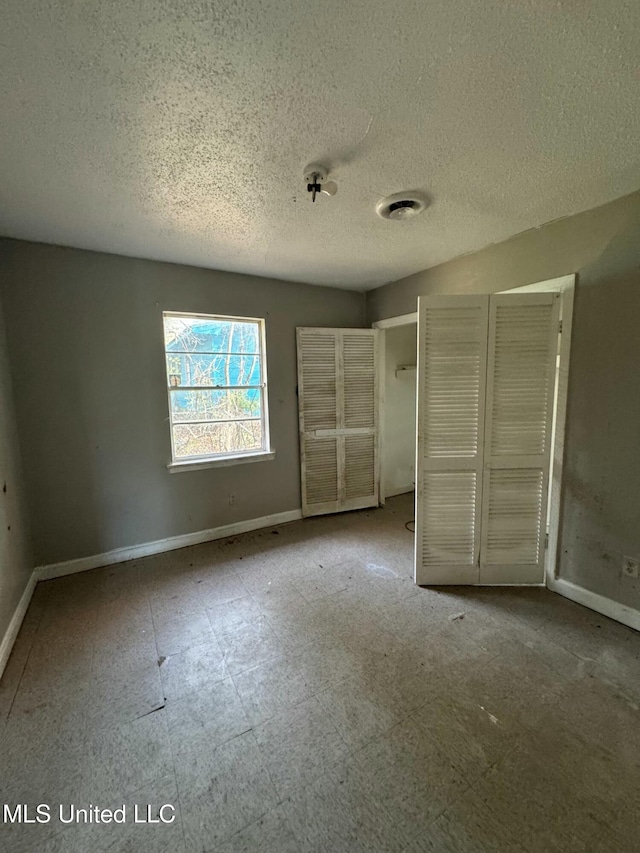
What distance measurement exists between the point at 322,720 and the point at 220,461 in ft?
6.92

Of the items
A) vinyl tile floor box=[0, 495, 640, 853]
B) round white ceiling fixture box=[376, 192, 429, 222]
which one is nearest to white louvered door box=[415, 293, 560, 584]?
vinyl tile floor box=[0, 495, 640, 853]

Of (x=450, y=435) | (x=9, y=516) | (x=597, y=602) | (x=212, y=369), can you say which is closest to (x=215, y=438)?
(x=212, y=369)

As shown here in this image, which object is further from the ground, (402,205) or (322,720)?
(402,205)

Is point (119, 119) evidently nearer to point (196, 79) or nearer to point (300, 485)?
point (196, 79)

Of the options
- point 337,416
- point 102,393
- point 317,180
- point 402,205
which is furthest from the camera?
point 337,416

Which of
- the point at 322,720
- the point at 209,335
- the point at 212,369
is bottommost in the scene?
the point at 322,720

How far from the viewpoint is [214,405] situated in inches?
122

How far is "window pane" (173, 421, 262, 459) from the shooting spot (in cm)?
297

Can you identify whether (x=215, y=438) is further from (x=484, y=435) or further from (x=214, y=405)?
(x=484, y=435)

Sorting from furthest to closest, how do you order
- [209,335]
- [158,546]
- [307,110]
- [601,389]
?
[209,335]
[158,546]
[601,389]
[307,110]

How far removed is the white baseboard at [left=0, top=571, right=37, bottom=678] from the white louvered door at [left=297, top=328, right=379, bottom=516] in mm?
2218

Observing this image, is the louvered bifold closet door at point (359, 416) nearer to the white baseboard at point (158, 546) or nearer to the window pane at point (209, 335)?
the white baseboard at point (158, 546)

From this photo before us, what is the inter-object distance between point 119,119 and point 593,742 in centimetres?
303

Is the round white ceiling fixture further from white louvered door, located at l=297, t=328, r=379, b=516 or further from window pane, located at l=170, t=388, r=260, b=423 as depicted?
window pane, located at l=170, t=388, r=260, b=423
